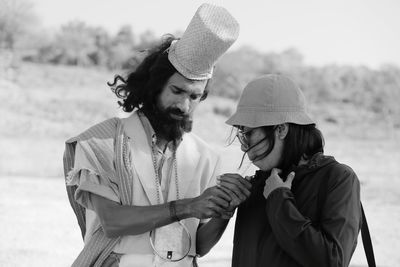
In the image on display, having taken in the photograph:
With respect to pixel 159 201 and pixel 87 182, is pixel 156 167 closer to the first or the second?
pixel 159 201

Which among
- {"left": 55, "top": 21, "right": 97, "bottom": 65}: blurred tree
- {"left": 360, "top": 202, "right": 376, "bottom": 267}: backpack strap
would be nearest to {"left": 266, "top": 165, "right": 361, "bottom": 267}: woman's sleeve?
{"left": 360, "top": 202, "right": 376, "bottom": 267}: backpack strap

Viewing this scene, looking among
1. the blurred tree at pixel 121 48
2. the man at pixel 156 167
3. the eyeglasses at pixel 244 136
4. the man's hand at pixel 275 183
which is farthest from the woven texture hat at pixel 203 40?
the blurred tree at pixel 121 48

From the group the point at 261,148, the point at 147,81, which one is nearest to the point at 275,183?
the point at 261,148

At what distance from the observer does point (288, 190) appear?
215 centimetres

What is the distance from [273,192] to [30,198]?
951cm

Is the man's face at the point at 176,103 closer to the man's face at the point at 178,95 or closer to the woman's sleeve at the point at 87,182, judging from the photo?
the man's face at the point at 178,95

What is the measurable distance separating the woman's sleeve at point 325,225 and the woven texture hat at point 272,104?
260mm

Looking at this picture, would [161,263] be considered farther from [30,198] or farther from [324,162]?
[30,198]

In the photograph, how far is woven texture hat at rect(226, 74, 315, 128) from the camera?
2.24 m

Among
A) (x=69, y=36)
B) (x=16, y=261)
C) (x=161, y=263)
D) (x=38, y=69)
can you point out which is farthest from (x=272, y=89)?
(x=69, y=36)

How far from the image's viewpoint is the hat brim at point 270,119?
7.32 ft

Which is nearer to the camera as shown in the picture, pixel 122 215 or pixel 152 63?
pixel 122 215

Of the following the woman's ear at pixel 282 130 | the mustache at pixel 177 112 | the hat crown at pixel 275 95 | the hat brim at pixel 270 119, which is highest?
the mustache at pixel 177 112

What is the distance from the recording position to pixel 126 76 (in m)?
3.02
